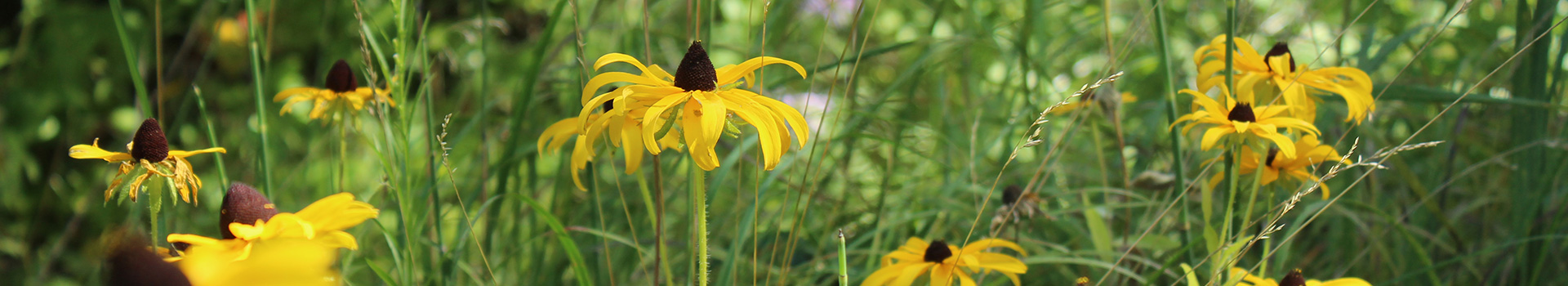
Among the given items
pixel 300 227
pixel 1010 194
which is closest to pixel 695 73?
pixel 300 227

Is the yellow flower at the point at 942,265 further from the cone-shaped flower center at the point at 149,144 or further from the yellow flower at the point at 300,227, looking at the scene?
the cone-shaped flower center at the point at 149,144

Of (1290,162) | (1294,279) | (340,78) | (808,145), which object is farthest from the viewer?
(808,145)

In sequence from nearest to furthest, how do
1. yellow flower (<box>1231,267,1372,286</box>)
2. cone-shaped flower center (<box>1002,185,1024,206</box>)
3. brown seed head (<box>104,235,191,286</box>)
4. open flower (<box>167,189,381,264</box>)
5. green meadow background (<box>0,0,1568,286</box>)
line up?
brown seed head (<box>104,235,191,286</box>) → open flower (<box>167,189,381,264</box>) → yellow flower (<box>1231,267,1372,286</box>) → green meadow background (<box>0,0,1568,286</box>) → cone-shaped flower center (<box>1002,185,1024,206</box>)

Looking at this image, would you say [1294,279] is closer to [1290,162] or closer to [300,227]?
[1290,162]

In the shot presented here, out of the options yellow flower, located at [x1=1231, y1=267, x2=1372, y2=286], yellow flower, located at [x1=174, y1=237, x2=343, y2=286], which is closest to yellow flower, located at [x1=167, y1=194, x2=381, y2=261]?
yellow flower, located at [x1=174, y1=237, x2=343, y2=286]

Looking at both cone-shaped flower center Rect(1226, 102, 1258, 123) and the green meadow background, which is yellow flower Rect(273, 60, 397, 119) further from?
cone-shaped flower center Rect(1226, 102, 1258, 123)

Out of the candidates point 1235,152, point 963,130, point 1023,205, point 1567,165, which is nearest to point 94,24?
point 963,130

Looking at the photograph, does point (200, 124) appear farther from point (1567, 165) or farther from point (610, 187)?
point (1567, 165)
